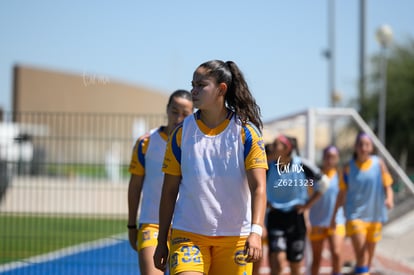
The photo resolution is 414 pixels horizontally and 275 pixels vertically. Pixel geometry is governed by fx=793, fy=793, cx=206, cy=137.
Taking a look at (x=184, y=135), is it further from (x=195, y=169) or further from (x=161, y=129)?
(x=161, y=129)

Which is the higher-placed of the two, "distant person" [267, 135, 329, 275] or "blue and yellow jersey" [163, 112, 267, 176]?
"blue and yellow jersey" [163, 112, 267, 176]

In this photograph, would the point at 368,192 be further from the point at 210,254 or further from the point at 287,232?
the point at 210,254

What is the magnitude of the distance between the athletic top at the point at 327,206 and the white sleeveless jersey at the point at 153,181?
15.6 ft

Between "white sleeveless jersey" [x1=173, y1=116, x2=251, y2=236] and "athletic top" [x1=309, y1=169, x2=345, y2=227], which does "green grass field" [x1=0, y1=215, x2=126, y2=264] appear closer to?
"athletic top" [x1=309, y1=169, x2=345, y2=227]

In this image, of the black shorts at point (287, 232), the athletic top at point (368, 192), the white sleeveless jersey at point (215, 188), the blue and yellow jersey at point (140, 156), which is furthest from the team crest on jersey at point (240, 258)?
the athletic top at point (368, 192)

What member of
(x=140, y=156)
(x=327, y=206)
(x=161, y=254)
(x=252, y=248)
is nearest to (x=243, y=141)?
(x=252, y=248)

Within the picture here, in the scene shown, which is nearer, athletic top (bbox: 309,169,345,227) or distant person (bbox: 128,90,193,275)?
distant person (bbox: 128,90,193,275)

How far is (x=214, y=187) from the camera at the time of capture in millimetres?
5211

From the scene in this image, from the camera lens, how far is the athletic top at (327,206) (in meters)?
11.3

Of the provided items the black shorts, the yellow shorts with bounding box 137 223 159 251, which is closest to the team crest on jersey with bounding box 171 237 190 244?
the yellow shorts with bounding box 137 223 159 251

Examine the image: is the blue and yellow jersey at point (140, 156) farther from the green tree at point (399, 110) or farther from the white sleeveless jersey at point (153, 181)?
the green tree at point (399, 110)

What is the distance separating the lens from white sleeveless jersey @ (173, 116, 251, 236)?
5.21 metres

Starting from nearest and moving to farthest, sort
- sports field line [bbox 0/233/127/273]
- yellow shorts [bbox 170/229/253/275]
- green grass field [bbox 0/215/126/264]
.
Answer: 1. yellow shorts [bbox 170/229/253/275]
2. sports field line [bbox 0/233/127/273]
3. green grass field [bbox 0/215/126/264]

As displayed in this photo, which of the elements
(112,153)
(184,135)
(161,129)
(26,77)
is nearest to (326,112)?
(112,153)
